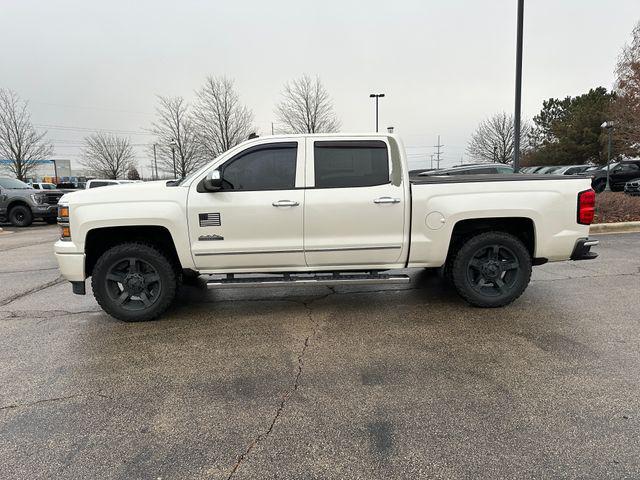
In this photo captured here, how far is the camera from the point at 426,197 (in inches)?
182

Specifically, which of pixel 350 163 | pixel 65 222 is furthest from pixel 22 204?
pixel 350 163

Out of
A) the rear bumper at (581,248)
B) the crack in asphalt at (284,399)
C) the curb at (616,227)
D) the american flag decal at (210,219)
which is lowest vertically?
the crack in asphalt at (284,399)

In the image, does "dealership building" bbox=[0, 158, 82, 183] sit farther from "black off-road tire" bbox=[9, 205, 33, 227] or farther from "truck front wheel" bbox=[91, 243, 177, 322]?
"truck front wheel" bbox=[91, 243, 177, 322]

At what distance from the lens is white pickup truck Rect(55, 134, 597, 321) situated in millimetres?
4520

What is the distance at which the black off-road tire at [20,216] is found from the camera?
16391mm

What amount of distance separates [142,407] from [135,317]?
1.88 m

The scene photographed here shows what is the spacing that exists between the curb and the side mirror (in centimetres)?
968

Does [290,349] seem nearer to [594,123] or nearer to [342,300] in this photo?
[342,300]

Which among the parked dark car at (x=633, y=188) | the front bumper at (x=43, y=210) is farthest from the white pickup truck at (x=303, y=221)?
the parked dark car at (x=633, y=188)

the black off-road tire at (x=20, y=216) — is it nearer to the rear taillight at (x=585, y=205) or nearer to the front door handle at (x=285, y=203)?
the front door handle at (x=285, y=203)

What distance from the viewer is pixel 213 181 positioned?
436 centimetres

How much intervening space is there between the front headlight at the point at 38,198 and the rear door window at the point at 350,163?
16.1 meters

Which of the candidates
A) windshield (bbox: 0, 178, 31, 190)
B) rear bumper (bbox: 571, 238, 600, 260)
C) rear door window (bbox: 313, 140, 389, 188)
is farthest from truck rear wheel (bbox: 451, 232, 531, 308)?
windshield (bbox: 0, 178, 31, 190)

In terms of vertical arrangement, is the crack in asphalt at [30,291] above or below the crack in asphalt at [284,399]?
above
